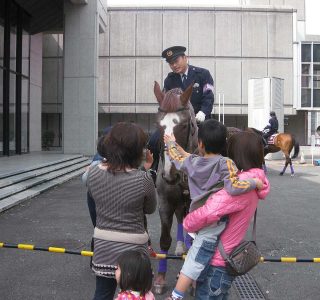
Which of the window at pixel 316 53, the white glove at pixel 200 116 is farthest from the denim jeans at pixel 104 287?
the window at pixel 316 53

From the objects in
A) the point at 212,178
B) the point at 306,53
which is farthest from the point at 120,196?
the point at 306,53

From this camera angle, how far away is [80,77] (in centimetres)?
2162

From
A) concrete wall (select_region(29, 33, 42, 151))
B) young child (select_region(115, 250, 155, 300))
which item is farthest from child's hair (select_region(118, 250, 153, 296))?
concrete wall (select_region(29, 33, 42, 151))

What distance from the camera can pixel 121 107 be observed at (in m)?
35.3

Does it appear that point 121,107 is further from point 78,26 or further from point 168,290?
point 168,290

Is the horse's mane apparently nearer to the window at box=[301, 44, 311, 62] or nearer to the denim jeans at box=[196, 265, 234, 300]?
the denim jeans at box=[196, 265, 234, 300]

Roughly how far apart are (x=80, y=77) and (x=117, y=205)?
776 inches

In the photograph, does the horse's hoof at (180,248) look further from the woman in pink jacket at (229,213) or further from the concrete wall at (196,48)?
the concrete wall at (196,48)

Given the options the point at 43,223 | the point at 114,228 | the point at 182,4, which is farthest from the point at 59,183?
the point at 182,4

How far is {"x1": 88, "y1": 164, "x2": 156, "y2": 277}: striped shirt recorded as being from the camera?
2729mm

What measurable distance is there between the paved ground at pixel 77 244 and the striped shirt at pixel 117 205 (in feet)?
5.81

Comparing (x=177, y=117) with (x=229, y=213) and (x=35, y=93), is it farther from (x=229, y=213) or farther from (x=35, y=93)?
(x=35, y=93)

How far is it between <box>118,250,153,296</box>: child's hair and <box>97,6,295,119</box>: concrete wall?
32909 mm

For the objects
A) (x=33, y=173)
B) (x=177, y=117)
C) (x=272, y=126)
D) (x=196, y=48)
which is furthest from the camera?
(x=196, y=48)
